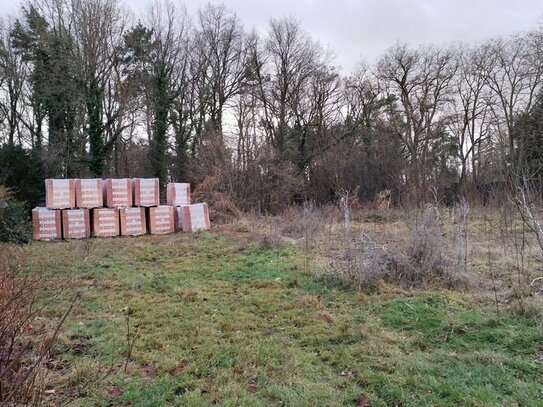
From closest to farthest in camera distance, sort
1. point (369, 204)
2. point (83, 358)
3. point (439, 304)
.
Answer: point (83, 358)
point (439, 304)
point (369, 204)

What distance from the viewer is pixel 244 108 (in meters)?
23.6

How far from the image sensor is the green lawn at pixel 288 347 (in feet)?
8.50

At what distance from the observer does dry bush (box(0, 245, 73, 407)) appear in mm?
1653

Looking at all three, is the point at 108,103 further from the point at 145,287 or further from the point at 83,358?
the point at 83,358

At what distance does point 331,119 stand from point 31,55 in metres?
16.6

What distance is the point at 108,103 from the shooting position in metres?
19.8

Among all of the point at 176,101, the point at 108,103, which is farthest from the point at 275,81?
the point at 108,103

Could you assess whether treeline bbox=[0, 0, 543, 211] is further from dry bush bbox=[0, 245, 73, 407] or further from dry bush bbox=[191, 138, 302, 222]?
dry bush bbox=[0, 245, 73, 407]

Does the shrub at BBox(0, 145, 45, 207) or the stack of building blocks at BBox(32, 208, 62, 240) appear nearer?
the stack of building blocks at BBox(32, 208, 62, 240)

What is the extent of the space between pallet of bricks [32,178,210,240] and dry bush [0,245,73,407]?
6415 millimetres

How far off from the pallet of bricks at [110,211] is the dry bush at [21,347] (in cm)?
641

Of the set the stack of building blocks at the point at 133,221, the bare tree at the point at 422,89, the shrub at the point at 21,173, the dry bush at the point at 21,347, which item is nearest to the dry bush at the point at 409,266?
the dry bush at the point at 21,347

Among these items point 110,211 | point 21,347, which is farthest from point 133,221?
point 21,347

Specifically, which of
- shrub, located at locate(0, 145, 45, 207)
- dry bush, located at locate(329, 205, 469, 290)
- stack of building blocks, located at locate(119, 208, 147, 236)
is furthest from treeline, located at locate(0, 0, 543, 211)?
dry bush, located at locate(329, 205, 469, 290)
